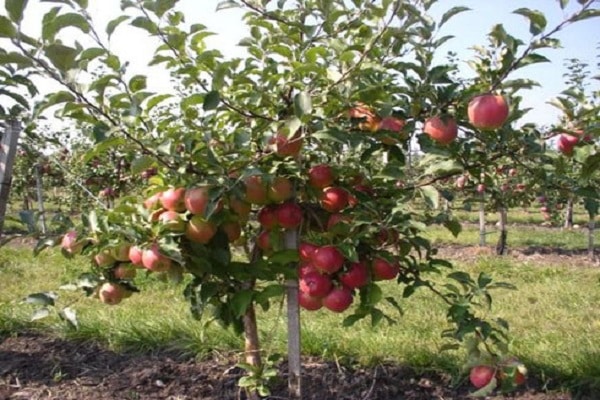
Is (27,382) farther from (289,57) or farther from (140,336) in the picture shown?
(289,57)

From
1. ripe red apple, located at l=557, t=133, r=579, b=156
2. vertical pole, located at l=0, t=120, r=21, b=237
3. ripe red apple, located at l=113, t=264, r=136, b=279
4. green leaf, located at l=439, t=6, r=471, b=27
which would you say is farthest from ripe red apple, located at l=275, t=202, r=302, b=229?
vertical pole, located at l=0, t=120, r=21, b=237

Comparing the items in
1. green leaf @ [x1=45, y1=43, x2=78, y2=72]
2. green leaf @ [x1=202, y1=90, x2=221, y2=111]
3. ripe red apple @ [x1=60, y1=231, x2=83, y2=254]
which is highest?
green leaf @ [x1=45, y1=43, x2=78, y2=72]

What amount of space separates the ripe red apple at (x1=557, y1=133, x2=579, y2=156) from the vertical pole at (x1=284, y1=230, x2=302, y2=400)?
0.72m

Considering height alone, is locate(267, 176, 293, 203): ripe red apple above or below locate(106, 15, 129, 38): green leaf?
below

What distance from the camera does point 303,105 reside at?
120 centimetres

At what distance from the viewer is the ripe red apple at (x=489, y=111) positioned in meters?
1.25

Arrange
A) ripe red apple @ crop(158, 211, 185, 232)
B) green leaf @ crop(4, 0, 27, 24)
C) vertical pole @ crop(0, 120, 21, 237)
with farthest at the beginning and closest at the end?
vertical pole @ crop(0, 120, 21, 237), ripe red apple @ crop(158, 211, 185, 232), green leaf @ crop(4, 0, 27, 24)

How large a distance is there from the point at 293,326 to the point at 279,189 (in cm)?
50

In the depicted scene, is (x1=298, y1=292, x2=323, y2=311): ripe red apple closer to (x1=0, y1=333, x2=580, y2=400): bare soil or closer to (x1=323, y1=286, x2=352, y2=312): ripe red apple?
Answer: (x1=323, y1=286, x2=352, y2=312): ripe red apple

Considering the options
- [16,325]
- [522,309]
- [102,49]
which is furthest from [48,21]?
[522,309]

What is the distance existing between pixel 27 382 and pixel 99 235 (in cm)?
113

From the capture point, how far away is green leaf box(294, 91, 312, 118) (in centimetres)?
119

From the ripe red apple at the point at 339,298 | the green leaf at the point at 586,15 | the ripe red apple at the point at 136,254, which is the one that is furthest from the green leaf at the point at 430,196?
the ripe red apple at the point at 136,254

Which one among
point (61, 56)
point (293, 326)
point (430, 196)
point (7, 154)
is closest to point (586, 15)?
point (430, 196)
